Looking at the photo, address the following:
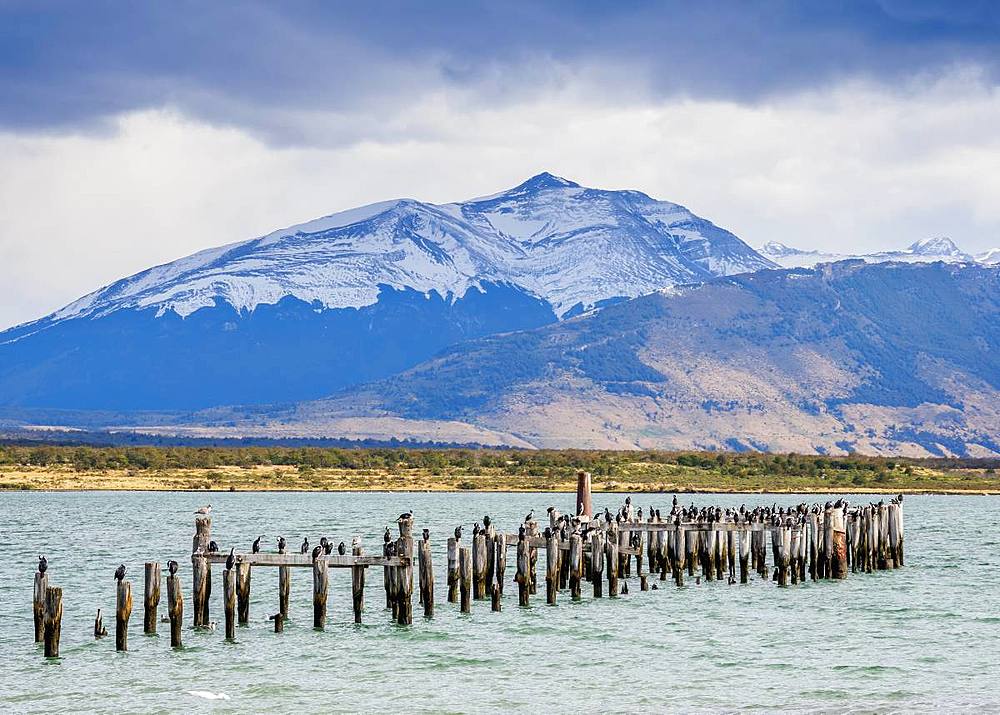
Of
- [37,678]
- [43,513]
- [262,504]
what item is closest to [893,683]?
[37,678]

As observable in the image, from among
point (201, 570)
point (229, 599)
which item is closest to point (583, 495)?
point (201, 570)

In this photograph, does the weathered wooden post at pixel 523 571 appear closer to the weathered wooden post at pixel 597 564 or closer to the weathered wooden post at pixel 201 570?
the weathered wooden post at pixel 597 564

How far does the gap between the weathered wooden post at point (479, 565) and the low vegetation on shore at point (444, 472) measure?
290 feet

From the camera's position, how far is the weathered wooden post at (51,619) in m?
35.3

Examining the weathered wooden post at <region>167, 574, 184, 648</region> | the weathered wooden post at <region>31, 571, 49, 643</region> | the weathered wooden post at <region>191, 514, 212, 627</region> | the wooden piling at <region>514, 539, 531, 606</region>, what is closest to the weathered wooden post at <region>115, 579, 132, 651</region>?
the weathered wooden post at <region>167, 574, 184, 648</region>

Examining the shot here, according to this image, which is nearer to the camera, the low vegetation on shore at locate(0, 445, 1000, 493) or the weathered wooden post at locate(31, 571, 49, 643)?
the weathered wooden post at locate(31, 571, 49, 643)

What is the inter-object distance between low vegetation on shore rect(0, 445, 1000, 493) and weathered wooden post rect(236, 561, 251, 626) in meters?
93.6

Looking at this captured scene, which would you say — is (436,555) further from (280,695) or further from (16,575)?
(280,695)

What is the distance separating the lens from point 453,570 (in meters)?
44.4

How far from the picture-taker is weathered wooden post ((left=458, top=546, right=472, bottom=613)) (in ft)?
141

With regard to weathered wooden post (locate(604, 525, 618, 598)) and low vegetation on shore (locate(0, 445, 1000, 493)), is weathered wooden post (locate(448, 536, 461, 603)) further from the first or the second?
low vegetation on shore (locate(0, 445, 1000, 493))

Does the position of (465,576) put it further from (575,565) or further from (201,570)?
(201,570)

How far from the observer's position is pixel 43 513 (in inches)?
3750

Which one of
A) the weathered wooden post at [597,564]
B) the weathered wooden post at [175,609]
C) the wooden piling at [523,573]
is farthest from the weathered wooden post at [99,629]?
the weathered wooden post at [597,564]
